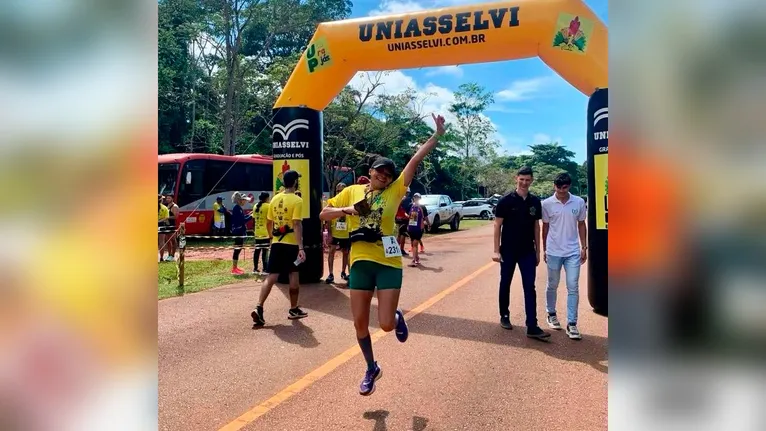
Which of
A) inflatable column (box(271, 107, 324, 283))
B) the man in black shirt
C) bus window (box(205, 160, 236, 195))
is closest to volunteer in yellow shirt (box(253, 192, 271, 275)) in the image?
inflatable column (box(271, 107, 324, 283))

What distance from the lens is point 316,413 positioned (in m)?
3.84

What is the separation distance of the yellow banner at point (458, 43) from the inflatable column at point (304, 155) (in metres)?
0.24

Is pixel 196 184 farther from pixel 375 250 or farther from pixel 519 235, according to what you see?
pixel 375 250

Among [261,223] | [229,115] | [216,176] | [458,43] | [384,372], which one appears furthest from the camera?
[229,115]

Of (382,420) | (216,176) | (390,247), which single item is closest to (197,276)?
(390,247)

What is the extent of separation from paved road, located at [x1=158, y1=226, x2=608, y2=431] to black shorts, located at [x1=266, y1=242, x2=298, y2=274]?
2.33 feet

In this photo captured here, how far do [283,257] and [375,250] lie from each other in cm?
286

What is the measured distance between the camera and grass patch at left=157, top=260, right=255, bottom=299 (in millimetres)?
9188

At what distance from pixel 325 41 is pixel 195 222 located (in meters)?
12.8

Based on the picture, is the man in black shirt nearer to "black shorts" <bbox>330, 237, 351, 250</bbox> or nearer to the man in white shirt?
the man in white shirt

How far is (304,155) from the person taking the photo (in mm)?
9016
